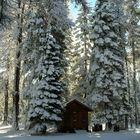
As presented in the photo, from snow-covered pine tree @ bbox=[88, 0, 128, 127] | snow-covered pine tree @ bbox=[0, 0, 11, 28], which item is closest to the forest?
snow-covered pine tree @ bbox=[88, 0, 128, 127]

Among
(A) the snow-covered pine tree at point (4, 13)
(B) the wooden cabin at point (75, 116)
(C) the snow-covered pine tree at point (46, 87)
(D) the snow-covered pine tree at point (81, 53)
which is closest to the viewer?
(A) the snow-covered pine tree at point (4, 13)

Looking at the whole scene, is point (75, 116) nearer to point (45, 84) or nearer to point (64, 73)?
point (64, 73)

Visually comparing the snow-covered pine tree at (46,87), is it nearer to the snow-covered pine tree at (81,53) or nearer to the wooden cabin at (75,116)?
the wooden cabin at (75,116)

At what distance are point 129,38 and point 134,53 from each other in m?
2.07

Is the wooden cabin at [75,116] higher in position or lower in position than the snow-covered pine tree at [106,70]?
lower

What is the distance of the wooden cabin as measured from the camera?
33125 mm

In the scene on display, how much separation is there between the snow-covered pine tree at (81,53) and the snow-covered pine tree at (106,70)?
3392 mm

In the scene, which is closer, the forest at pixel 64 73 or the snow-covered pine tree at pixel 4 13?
the snow-covered pine tree at pixel 4 13

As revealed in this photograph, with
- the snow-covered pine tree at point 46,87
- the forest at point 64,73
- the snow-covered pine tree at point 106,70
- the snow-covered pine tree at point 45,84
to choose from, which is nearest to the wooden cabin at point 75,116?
the forest at point 64,73

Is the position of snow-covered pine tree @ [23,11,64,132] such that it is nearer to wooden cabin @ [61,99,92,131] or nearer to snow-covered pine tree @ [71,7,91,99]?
wooden cabin @ [61,99,92,131]

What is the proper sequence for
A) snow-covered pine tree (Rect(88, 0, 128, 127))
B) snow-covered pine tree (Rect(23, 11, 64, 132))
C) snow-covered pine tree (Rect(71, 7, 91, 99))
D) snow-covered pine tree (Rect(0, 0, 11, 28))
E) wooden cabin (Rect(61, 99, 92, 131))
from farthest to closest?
snow-covered pine tree (Rect(71, 7, 91, 99))
snow-covered pine tree (Rect(88, 0, 128, 127))
wooden cabin (Rect(61, 99, 92, 131))
snow-covered pine tree (Rect(23, 11, 64, 132))
snow-covered pine tree (Rect(0, 0, 11, 28))

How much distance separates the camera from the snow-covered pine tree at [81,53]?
3958cm

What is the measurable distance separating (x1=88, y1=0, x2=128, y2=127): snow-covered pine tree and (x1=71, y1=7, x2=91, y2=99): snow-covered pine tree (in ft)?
11.1

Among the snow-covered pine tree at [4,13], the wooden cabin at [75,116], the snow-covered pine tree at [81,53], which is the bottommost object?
the wooden cabin at [75,116]
